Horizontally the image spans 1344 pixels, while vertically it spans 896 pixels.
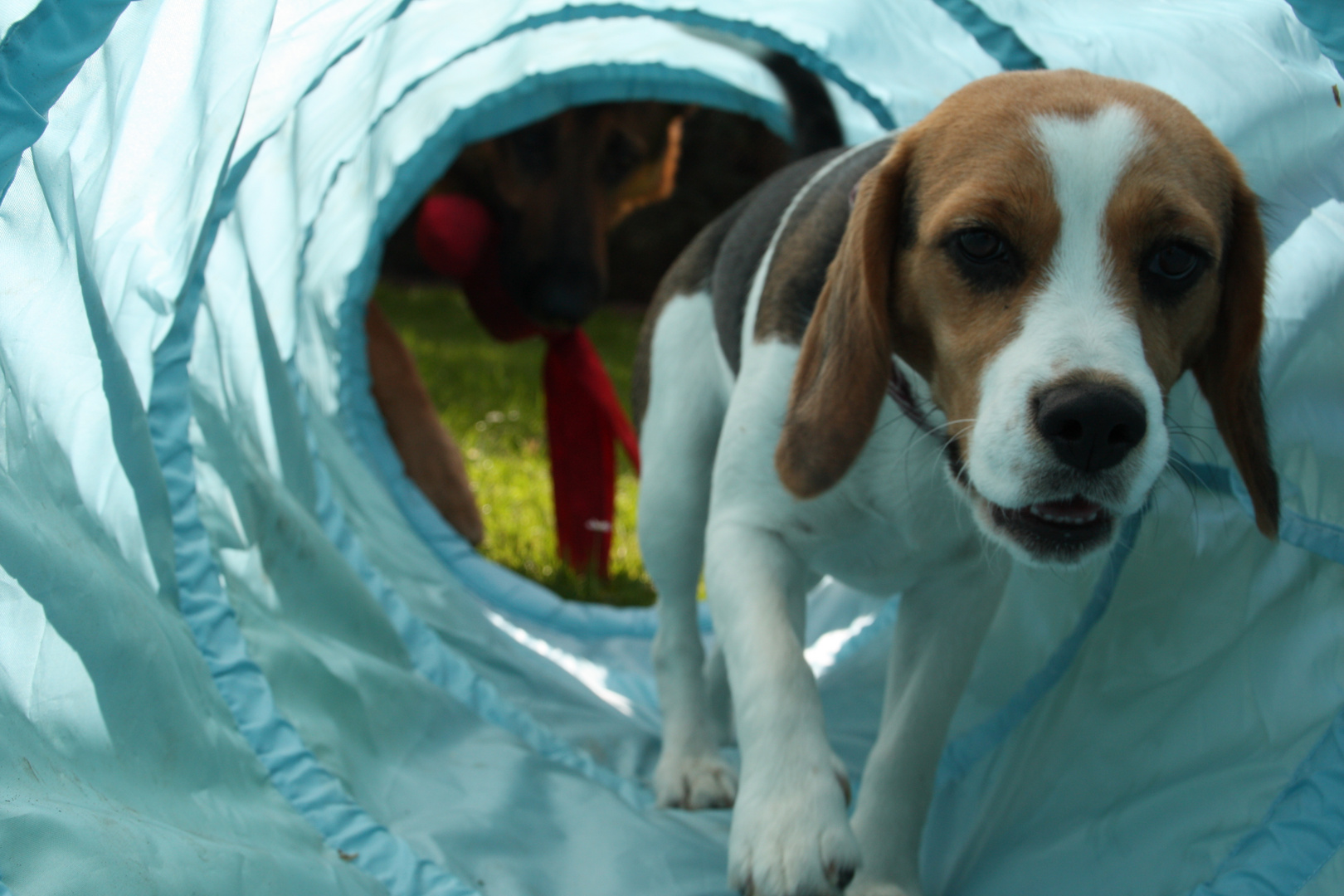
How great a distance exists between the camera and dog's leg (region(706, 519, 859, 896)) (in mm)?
2053

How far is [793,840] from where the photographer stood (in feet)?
6.78

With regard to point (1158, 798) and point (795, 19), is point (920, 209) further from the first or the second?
point (795, 19)

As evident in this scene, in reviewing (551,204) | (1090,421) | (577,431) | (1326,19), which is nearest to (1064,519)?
(1090,421)

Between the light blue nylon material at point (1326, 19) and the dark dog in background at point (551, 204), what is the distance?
2.21 m

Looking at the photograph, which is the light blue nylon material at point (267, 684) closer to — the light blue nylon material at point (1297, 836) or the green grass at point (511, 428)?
the light blue nylon material at point (1297, 836)

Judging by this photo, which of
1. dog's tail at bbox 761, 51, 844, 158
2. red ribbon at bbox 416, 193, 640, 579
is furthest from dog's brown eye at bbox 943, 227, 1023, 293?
red ribbon at bbox 416, 193, 640, 579

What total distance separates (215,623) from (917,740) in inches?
57.5

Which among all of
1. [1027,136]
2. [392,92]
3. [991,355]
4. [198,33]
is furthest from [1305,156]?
[392,92]

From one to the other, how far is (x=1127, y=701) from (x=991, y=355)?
126 cm

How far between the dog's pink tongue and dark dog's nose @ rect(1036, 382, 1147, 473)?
171 mm

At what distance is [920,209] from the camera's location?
2295 mm

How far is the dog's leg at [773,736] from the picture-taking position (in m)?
2.05

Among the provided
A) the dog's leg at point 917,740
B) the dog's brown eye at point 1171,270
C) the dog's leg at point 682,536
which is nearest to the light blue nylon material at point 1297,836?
the dog's leg at point 917,740

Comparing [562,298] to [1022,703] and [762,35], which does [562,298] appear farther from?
[1022,703]
